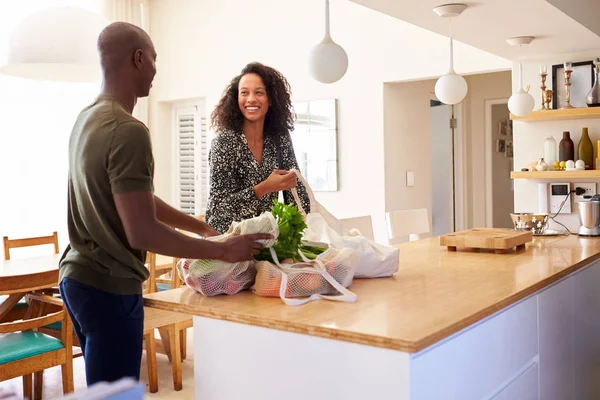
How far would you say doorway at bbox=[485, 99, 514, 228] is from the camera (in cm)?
636

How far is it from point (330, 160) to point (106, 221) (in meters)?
4.07

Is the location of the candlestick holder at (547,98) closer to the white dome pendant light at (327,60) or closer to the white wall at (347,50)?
the white wall at (347,50)

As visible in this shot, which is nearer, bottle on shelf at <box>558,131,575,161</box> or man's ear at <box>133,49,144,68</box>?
man's ear at <box>133,49,144,68</box>

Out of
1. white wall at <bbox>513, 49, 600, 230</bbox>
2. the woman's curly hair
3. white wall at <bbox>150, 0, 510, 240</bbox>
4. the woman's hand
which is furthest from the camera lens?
white wall at <bbox>150, 0, 510, 240</bbox>

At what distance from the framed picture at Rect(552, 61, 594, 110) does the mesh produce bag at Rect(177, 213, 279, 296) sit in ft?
8.79

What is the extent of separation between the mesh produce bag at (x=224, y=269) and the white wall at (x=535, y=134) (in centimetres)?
262

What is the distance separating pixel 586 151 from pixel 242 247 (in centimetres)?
273

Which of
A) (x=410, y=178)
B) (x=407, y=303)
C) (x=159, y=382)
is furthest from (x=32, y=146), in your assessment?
(x=407, y=303)

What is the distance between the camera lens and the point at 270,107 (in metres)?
2.58

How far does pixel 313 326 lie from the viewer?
55.1 inches

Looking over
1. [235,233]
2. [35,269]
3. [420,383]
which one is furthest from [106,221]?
[35,269]

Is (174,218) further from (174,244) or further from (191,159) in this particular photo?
(191,159)

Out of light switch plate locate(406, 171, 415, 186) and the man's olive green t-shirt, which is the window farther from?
the man's olive green t-shirt

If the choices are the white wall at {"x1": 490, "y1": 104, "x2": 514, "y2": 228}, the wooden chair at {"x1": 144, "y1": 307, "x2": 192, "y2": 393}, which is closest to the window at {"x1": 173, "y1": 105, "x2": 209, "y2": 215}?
the white wall at {"x1": 490, "y1": 104, "x2": 514, "y2": 228}
